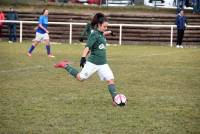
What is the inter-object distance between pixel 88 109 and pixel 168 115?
142cm

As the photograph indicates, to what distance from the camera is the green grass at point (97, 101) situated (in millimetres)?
9438

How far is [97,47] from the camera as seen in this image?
12250 mm

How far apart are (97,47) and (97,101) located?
1027 millimetres

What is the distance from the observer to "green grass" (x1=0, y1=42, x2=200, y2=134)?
9.44 m

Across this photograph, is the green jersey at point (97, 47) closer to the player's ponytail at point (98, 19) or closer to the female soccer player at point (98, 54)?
the female soccer player at point (98, 54)

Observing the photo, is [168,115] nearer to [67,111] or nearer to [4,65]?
[67,111]

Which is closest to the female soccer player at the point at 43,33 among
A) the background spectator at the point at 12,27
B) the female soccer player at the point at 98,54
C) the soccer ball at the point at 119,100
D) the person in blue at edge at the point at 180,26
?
the person in blue at edge at the point at 180,26

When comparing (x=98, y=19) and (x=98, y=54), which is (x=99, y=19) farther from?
(x=98, y=54)

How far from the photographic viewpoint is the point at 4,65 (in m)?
19.6

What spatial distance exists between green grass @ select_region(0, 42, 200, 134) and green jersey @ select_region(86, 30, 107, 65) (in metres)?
0.77

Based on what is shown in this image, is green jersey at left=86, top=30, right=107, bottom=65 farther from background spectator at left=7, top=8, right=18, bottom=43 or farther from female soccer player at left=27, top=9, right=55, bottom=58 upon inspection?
background spectator at left=7, top=8, right=18, bottom=43

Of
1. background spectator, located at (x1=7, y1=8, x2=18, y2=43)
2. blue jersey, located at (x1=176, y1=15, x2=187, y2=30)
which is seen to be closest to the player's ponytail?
blue jersey, located at (x1=176, y1=15, x2=187, y2=30)

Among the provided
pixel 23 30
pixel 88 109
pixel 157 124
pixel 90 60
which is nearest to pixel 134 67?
pixel 90 60

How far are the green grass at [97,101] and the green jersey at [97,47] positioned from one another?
77 centimetres
